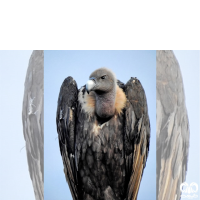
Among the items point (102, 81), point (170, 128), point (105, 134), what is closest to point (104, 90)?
point (102, 81)

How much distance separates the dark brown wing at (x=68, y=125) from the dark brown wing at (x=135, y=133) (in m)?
0.55

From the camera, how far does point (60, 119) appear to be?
3.05 meters

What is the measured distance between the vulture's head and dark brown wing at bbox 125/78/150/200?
21 cm

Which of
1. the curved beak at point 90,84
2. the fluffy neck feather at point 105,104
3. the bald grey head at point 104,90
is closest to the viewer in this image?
the curved beak at point 90,84

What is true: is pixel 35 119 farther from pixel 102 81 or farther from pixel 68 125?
pixel 102 81

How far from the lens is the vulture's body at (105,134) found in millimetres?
2943

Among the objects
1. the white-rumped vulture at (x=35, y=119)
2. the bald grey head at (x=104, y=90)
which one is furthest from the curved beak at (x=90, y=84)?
the white-rumped vulture at (x=35, y=119)

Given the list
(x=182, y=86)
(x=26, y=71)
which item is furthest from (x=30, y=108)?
(x=182, y=86)

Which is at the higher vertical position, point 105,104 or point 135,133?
point 105,104

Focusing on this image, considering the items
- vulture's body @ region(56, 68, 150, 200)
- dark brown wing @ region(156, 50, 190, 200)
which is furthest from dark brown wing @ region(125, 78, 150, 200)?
dark brown wing @ region(156, 50, 190, 200)

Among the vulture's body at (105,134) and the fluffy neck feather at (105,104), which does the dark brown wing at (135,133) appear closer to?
the vulture's body at (105,134)

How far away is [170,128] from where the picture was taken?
11.4 feet

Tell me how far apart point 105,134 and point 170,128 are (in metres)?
0.90

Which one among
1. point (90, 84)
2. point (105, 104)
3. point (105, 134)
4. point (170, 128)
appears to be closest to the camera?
point (90, 84)
